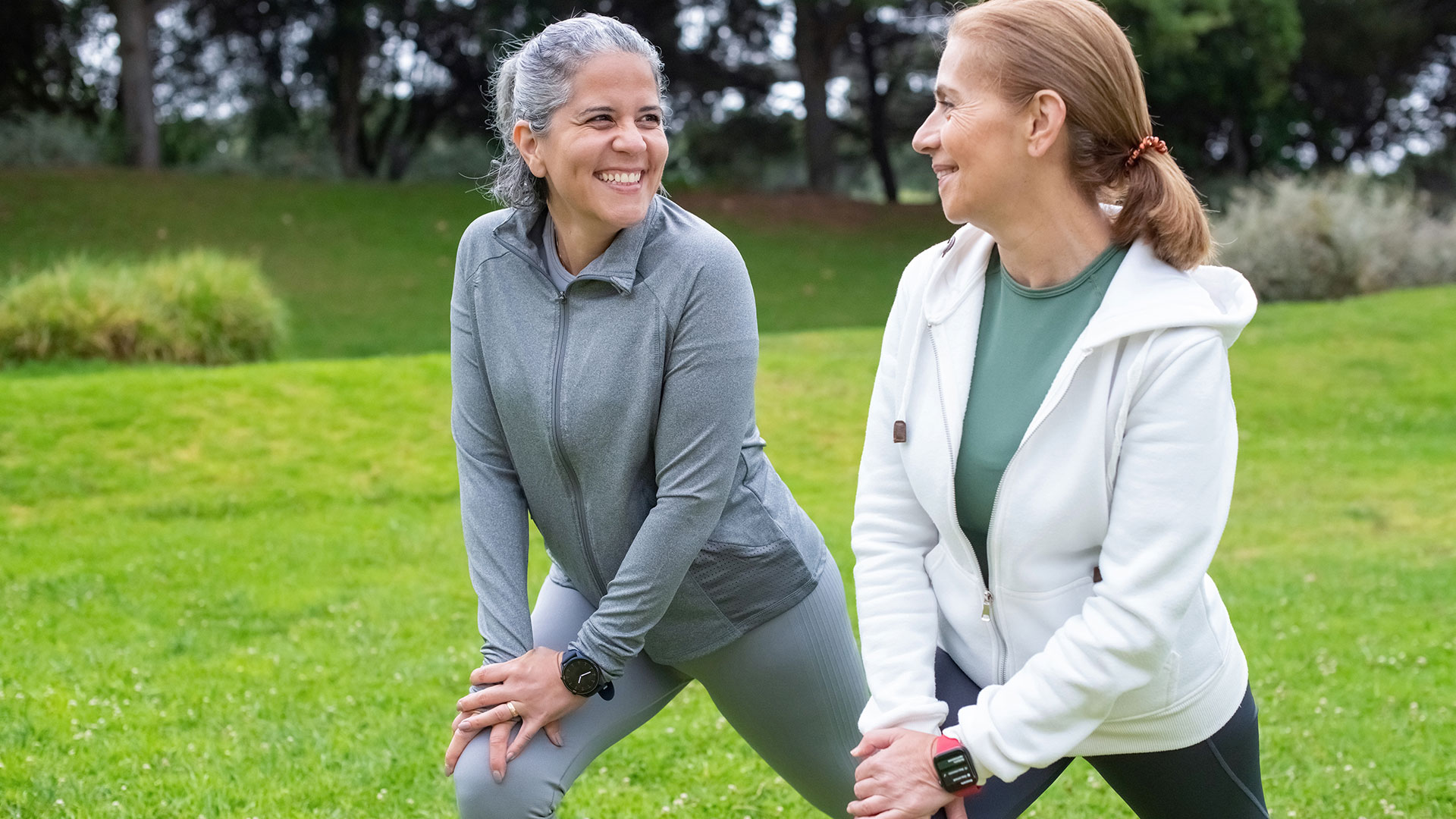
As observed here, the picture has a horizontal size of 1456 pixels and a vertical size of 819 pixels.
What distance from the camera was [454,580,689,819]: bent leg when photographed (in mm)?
2551

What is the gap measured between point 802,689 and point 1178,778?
84 centimetres

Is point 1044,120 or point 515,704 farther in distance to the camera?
point 515,704

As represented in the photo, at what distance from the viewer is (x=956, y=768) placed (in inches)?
86.8

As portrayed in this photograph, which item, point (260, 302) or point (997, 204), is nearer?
point (997, 204)

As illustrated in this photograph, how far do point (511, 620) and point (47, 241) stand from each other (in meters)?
20.0

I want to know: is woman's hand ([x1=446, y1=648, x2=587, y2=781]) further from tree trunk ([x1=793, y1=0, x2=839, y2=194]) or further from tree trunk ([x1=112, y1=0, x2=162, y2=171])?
tree trunk ([x1=793, y1=0, x2=839, y2=194])

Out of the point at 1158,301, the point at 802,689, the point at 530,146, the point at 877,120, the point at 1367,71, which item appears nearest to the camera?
the point at 1158,301

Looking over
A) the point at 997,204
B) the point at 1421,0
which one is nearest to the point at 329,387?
the point at 997,204

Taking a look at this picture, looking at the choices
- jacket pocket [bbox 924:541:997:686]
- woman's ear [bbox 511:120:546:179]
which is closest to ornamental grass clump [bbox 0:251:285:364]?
woman's ear [bbox 511:120:546:179]

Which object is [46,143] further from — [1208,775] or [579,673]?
[1208,775]

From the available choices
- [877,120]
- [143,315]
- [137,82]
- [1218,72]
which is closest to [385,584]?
[143,315]

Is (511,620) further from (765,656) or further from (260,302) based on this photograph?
(260,302)

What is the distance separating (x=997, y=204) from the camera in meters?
2.25

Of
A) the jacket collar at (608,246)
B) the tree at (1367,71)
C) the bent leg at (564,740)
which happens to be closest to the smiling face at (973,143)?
the jacket collar at (608,246)
